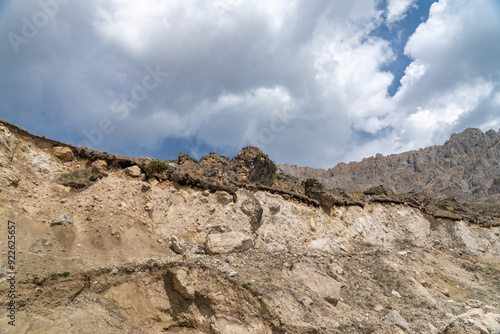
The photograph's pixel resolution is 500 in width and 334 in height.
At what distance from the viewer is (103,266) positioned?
37.3 ft

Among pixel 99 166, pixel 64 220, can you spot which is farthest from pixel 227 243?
pixel 99 166

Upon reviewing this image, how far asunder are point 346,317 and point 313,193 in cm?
1559

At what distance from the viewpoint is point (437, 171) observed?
136875 millimetres

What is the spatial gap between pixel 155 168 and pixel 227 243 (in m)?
6.77

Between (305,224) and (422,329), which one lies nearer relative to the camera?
(422,329)

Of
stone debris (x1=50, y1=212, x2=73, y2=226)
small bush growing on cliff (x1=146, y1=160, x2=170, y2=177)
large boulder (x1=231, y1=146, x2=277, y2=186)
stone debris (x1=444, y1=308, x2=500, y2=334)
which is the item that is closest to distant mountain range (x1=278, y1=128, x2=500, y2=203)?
large boulder (x1=231, y1=146, x2=277, y2=186)

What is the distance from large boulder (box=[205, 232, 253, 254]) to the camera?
47.7 feet

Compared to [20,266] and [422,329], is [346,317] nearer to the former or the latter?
[422,329]

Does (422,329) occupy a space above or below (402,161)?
below

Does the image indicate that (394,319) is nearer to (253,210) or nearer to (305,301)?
(305,301)

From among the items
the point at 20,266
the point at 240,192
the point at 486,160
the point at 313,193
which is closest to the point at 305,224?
the point at 313,193

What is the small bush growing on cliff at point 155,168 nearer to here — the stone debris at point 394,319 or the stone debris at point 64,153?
the stone debris at point 64,153

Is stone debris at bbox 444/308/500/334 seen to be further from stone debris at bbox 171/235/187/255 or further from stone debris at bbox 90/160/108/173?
stone debris at bbox 90/160/108/173

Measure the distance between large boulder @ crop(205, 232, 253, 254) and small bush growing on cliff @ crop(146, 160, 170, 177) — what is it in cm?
567
